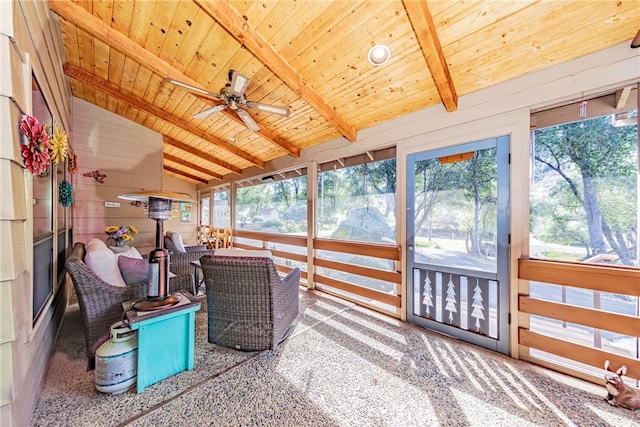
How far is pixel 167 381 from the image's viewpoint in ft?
5.89

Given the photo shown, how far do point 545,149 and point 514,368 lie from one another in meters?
2.01

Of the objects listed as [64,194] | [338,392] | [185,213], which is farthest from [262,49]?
[185,213]

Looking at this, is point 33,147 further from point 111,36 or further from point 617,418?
point 617,418

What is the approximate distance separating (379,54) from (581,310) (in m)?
2.80

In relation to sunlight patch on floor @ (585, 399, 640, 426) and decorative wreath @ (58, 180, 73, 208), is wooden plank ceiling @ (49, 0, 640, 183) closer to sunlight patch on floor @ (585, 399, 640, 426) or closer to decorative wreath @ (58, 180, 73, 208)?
decorative wreath @ (58, 180, 73, 208)

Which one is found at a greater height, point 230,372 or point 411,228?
point 411,228

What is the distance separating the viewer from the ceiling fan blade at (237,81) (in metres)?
2.30

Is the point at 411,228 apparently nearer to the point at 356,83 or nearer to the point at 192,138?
the point at 356,83

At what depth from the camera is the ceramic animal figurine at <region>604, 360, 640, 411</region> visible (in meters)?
1.58

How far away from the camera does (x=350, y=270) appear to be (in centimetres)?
366

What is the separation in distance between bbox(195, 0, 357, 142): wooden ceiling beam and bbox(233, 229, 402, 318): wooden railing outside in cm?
191

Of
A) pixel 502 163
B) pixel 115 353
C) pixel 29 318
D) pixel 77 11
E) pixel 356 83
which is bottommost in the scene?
pixel 115 353

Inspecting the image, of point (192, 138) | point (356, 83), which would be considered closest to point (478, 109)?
point (356, 83)

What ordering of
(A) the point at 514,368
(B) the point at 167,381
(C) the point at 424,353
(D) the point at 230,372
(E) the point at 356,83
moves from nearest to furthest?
(B) the point at 167,381
(D) the point at 230,372
(A) the point at 514,368
(C) the point at 424,353
(E) the point at 356,83
